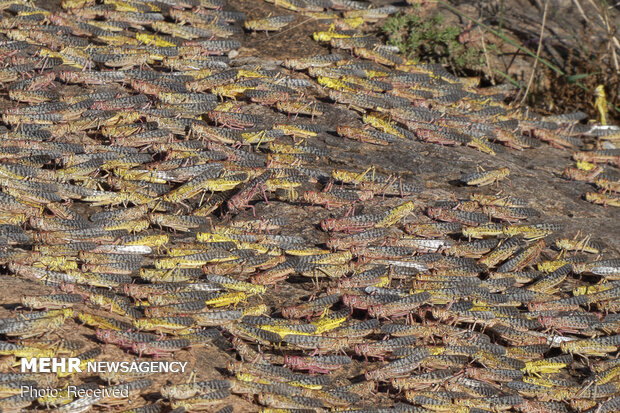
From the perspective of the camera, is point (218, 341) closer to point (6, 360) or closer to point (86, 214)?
point (6, 360)

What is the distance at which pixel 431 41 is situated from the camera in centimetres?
1247

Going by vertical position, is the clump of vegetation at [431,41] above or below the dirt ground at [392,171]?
above

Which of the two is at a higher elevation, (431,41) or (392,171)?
(431,41)

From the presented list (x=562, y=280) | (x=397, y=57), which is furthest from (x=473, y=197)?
(x=397, y=57)

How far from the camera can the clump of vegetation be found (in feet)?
39.9

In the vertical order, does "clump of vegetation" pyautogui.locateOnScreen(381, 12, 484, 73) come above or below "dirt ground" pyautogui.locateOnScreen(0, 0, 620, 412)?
above

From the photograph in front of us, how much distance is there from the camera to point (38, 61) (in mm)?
9281

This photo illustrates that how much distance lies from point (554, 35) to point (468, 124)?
4819mm

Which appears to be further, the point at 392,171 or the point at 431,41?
the point at 431,41

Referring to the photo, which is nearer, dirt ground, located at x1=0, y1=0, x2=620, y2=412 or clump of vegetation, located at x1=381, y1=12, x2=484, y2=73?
dirt ground, located at x1=0, y1=0, x2=620, y2=412

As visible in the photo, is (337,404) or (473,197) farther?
(473,197)

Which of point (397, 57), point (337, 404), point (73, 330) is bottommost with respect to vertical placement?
point (337, 404)

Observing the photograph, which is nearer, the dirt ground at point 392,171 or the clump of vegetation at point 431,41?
the dirt ground at point 392,171

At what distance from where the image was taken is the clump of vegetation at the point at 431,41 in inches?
479
